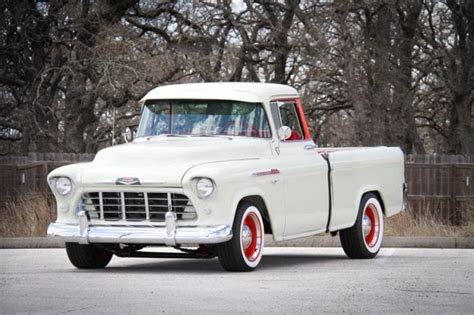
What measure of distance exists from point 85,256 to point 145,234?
1326 mm

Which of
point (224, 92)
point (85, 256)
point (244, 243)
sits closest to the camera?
point (244, 243)

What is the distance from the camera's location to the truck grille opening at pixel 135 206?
1380 centimetres

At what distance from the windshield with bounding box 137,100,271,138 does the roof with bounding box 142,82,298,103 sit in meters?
0.07

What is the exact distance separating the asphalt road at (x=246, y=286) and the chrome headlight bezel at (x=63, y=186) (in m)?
0.89

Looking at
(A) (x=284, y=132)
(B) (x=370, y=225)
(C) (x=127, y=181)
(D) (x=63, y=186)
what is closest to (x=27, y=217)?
(B) (x=370, y=225)

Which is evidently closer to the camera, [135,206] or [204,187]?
[204,187]

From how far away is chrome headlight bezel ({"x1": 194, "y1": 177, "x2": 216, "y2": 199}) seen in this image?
13.6 m

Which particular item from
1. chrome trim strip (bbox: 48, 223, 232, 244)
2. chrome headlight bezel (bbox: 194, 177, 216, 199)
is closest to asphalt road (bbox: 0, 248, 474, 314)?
chrome trim strip (bbox: 48, 223, 232, 244)

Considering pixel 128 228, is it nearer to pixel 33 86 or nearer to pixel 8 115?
pixel 33 86

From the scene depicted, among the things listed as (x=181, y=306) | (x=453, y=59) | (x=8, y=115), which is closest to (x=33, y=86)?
(x=8, y=115)

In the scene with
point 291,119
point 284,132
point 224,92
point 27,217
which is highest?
point 224,92

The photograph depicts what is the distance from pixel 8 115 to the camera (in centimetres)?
3591

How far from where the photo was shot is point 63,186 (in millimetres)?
14492

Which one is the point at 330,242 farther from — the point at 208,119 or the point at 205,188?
the point at 205,188
